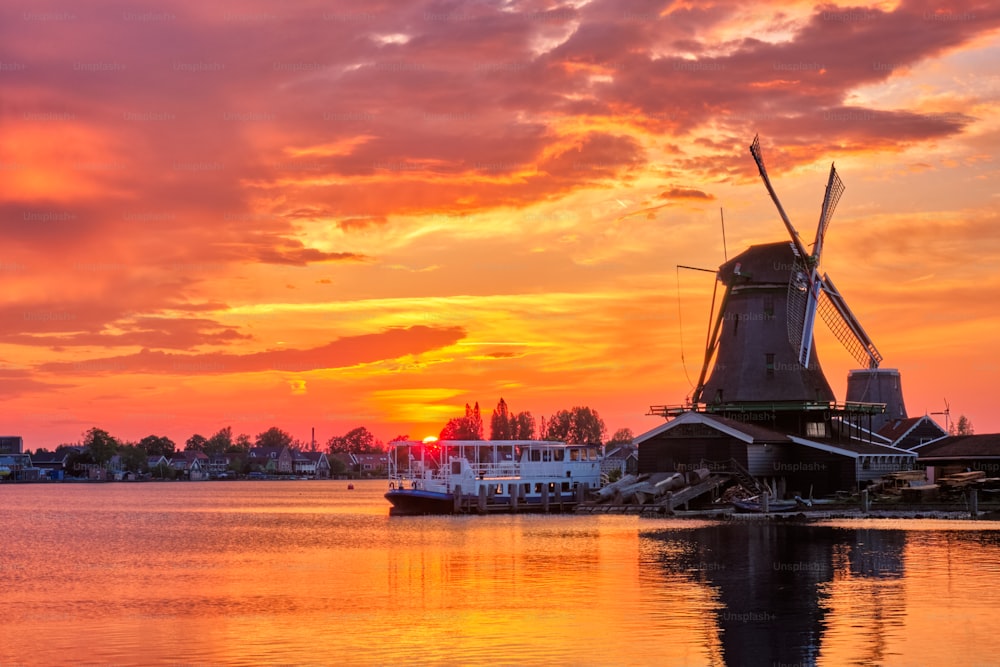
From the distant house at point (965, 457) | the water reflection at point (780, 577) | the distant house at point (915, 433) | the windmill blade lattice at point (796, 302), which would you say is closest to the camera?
the water reflection at point (780, 577)

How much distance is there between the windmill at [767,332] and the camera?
304 ft

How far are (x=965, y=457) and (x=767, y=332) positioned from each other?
56.0 feet

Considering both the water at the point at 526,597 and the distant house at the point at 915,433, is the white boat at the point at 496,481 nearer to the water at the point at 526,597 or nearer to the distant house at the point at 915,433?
the water at the point at 526,597

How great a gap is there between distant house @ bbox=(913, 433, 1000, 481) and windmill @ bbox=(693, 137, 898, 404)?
30.3 feet

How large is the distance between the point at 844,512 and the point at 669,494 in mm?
13825

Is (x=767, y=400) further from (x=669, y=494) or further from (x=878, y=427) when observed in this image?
(x=878, y=427)

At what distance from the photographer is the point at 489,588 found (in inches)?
1741

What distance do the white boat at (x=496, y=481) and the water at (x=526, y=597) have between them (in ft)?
60.2

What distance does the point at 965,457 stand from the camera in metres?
88.6

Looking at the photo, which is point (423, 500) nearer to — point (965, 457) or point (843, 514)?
point (843, 514)

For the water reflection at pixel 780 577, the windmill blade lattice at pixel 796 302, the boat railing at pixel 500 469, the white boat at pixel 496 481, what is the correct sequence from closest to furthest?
the water reflection at pixel 780 577, the white boat at pixel 496 481, the windmill blade lattice at pixel 796 302, the boat railing at pixel 500 469

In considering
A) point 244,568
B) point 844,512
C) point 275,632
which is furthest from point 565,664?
point 844,512

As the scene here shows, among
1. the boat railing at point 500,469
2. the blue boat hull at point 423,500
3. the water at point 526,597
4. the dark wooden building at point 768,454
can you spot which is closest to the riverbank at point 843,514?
the water at point 526,597

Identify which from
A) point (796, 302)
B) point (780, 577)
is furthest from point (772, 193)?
point (780, 577)
